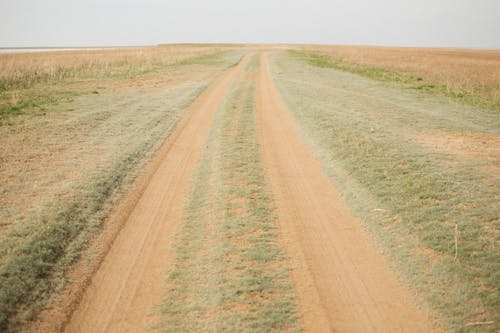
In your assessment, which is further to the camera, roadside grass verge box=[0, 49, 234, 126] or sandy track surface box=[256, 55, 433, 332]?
roadside grass verge box=[0, 49, 234, 126]

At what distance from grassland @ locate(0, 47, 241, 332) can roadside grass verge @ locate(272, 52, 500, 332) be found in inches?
200

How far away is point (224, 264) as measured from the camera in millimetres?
4805

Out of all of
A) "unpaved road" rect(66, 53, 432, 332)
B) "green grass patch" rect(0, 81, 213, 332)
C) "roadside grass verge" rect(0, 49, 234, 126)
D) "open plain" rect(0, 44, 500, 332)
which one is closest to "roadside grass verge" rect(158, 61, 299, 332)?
"open plain" rect(0, 44, 500, 332)

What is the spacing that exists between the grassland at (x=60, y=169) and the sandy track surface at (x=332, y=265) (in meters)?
3.45

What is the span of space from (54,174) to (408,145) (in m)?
9.48

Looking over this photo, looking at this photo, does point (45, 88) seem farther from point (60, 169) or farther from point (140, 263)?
point (140, 263)

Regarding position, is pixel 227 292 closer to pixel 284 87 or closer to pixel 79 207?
pixel 79 207

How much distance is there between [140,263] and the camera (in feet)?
16.1

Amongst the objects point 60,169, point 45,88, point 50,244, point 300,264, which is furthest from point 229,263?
point 45,88

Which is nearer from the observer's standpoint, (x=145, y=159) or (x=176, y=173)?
(x=176, y=173)

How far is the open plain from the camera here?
4055mm

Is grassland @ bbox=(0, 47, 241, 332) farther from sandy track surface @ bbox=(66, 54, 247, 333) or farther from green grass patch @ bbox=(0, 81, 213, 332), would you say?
sandy track surface @ bbox=(66, 54, 247, 333)

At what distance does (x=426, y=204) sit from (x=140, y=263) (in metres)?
5.41

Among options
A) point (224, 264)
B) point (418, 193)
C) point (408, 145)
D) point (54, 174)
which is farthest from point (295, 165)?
point (54, 174)
